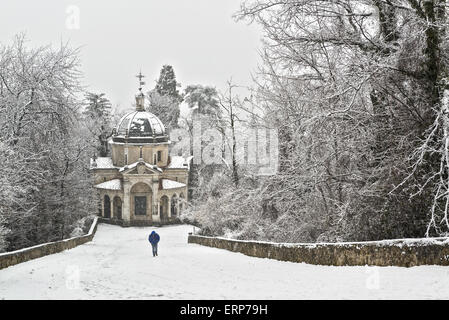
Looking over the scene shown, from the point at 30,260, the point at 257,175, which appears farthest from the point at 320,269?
the point at 257,175

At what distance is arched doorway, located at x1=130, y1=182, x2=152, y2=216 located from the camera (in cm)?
5859

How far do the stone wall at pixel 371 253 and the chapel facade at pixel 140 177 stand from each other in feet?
138

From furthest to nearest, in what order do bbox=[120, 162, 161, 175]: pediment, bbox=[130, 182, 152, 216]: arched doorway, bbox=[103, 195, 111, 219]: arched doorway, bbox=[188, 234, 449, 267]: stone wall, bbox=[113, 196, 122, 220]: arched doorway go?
bbox=[103, 195, 111, 219]: arched doorway
bbox=[113, 196, 122, 220]: arched doorway
bbox=[130, 182, 152, 216]: arched doorway
bbox=[120, 162, 161, 175]: pediment
bbox=[188, 234, 449, 267]: stone wall

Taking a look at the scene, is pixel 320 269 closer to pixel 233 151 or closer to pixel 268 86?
pixel 268 86

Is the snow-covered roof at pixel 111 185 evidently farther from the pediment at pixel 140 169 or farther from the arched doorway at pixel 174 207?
the arched doorway at pixel 174 207

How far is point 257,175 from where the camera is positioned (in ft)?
82.6

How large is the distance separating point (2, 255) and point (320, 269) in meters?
8.48

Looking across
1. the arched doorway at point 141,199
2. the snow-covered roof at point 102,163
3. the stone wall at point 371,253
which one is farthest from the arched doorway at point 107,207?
the stone wall at point 371,253

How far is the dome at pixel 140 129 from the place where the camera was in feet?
197

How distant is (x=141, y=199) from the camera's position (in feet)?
193

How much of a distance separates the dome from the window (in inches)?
239

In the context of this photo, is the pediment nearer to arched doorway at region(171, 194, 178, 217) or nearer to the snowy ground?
arched doorway at region(171, 194, 178, 217)

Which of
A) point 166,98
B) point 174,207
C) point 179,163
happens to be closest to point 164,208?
point 174,207

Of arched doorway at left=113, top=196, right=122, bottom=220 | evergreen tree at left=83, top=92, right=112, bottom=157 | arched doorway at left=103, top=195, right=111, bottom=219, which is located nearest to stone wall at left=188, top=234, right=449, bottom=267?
arched doorway at left=113, top=196, right=122, bottom=220
